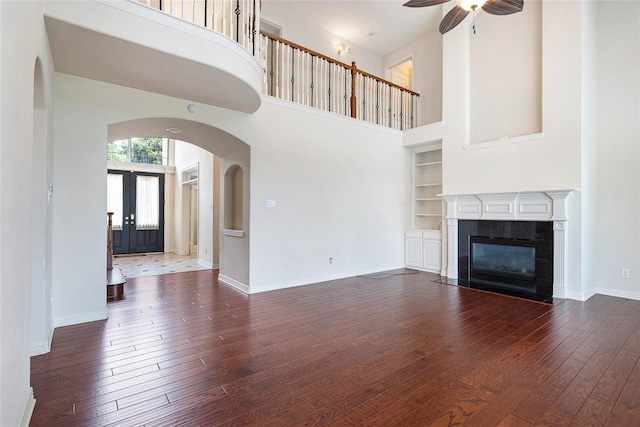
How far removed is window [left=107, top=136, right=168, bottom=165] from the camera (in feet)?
30.5

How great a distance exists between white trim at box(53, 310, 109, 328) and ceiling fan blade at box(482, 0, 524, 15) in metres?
5.52

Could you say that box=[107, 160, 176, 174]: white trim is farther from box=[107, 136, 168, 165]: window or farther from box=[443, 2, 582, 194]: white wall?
box=[443, 2, 582, 194]: white wall

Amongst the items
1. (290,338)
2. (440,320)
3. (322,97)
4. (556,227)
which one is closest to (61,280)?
(290,338)

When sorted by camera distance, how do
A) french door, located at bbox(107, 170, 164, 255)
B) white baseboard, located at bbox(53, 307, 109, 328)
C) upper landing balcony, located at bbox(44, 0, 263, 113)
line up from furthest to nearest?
french door, located at bbox(107, 170, 164, 255), white baseboard, located at bbox(53, 307, 109, 328), upper landing balcony, located at bbox(44, 0, 263, 113)

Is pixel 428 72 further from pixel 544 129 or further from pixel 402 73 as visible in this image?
pixel 544 129

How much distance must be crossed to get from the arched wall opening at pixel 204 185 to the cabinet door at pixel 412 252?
3494 millimetres

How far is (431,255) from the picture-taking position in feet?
20.4

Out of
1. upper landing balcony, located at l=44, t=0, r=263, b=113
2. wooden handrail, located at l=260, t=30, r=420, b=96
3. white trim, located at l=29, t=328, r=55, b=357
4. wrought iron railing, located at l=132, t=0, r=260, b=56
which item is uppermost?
wooden handrail, located at l=260, t=30, r=420, b=96

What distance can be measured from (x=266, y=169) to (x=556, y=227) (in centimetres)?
429

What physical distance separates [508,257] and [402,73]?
18.7 ft

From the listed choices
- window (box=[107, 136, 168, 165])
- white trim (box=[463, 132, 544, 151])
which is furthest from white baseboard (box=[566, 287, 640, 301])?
window (box=[107, 136, 168, 165])

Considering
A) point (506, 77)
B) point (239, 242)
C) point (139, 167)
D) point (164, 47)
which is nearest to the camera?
point (164, 47)

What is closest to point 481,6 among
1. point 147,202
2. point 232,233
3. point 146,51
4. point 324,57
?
point 324,57

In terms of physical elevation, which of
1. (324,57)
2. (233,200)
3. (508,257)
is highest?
(324,57)
